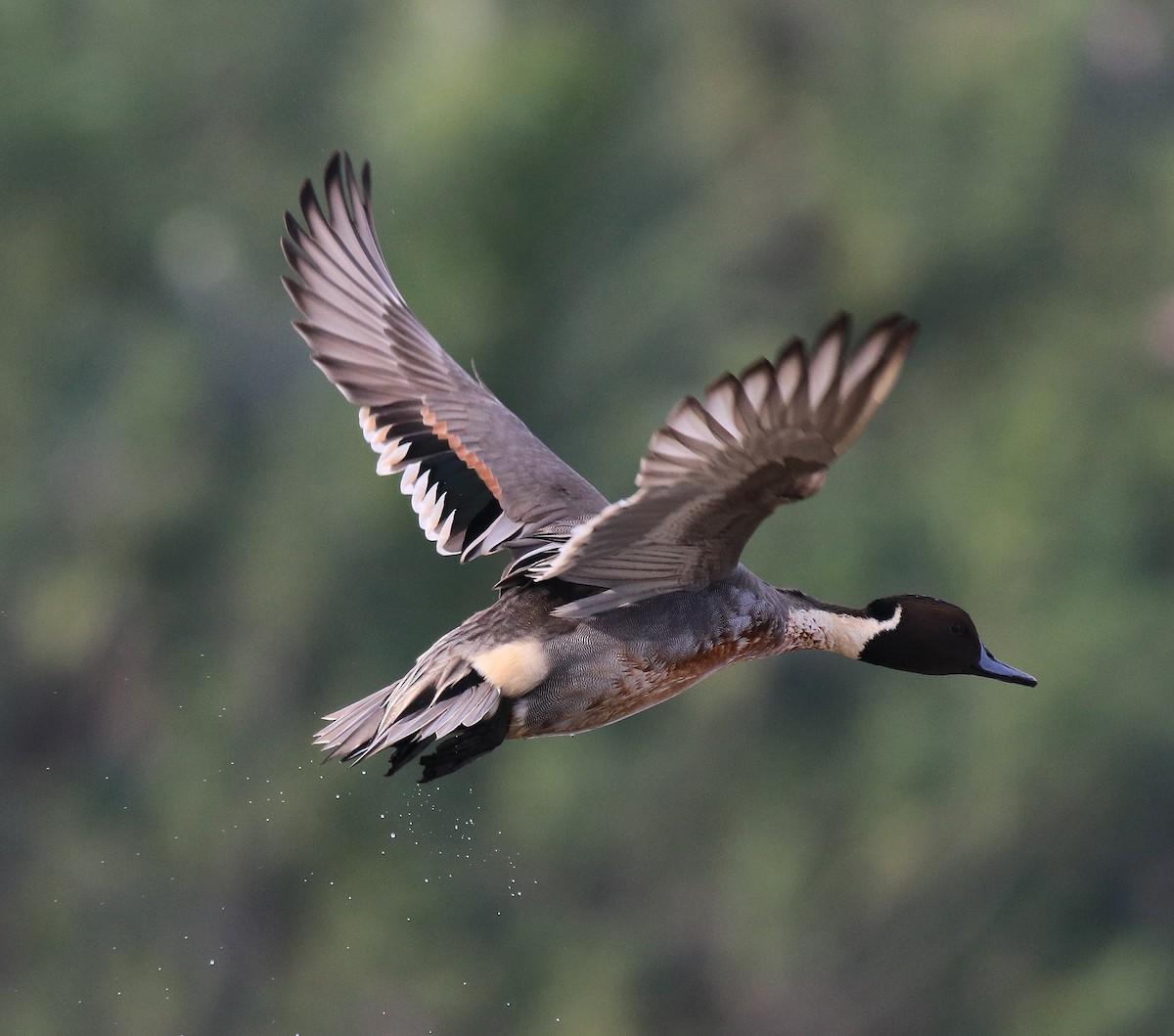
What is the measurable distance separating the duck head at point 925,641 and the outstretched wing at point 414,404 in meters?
0.69

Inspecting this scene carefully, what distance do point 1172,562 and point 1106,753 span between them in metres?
1.26

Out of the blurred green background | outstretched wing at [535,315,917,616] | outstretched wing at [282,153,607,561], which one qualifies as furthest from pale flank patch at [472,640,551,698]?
the blurred green background

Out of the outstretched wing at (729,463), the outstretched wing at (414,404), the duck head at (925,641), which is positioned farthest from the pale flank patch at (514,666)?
the duck head at (925,641)

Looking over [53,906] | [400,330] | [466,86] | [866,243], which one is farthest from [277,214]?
[400,330]

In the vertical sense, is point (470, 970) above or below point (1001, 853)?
above

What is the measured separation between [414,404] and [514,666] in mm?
973

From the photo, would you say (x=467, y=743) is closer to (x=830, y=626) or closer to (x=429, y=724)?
(x=429, y=724)

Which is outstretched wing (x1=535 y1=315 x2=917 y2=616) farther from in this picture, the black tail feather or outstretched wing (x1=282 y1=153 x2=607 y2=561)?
outstretched wing (x1=282 y1=153 x2=607 y2=561)

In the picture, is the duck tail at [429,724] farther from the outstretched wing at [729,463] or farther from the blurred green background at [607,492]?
the blurred green background at [607,492]

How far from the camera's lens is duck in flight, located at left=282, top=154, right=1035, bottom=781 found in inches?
136

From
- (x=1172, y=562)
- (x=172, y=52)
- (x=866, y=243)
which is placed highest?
(x=172, y=52)

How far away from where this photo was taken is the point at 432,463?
4.73 metres

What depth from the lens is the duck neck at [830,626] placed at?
4367 mm

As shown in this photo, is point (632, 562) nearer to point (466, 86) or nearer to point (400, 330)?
point (400, 330)
